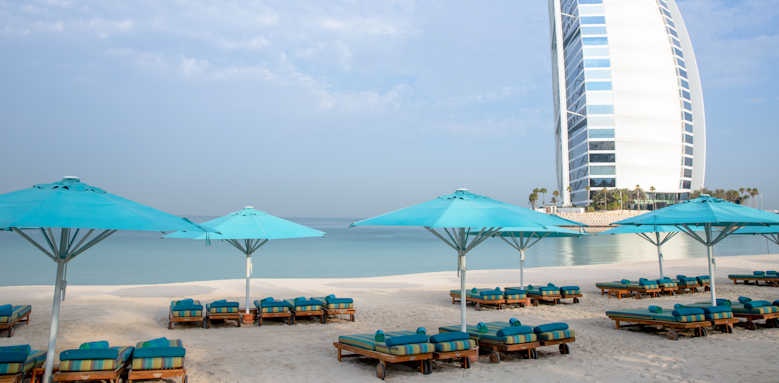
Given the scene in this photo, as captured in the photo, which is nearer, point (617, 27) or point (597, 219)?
point (597, 219)

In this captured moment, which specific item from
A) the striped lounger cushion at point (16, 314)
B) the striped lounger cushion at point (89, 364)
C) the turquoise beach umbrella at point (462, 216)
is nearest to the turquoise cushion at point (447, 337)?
the turquoise beach umbrella at point (462, 216)

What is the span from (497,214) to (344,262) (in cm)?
3404

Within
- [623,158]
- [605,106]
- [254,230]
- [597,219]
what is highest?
[605,106]

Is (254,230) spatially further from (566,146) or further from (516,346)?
(566,146)

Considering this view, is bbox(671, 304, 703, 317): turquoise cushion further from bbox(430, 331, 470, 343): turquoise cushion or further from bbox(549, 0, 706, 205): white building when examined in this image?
bbox(549, 0, 706, 205): white building

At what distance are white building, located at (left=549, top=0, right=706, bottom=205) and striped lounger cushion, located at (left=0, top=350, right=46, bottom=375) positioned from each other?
93781 millimetres

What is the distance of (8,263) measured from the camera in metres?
36.9

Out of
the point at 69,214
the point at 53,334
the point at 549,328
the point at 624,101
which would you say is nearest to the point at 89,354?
the point at 53,334

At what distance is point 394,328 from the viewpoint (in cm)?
1027

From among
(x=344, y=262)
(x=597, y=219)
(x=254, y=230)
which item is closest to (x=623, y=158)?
(x=597, y=219)

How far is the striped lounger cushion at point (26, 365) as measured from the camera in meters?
5.45

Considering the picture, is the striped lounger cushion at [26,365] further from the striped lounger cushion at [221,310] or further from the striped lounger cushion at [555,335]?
the striped lounger cushion at [555,335]

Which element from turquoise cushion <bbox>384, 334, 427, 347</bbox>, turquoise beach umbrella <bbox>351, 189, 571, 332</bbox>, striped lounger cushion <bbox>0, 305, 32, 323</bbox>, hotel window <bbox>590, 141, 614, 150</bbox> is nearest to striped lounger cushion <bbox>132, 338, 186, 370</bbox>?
turquoise cushion <bbox>384, 334, 427, 347</bbox>

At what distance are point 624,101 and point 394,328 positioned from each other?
94.8m
